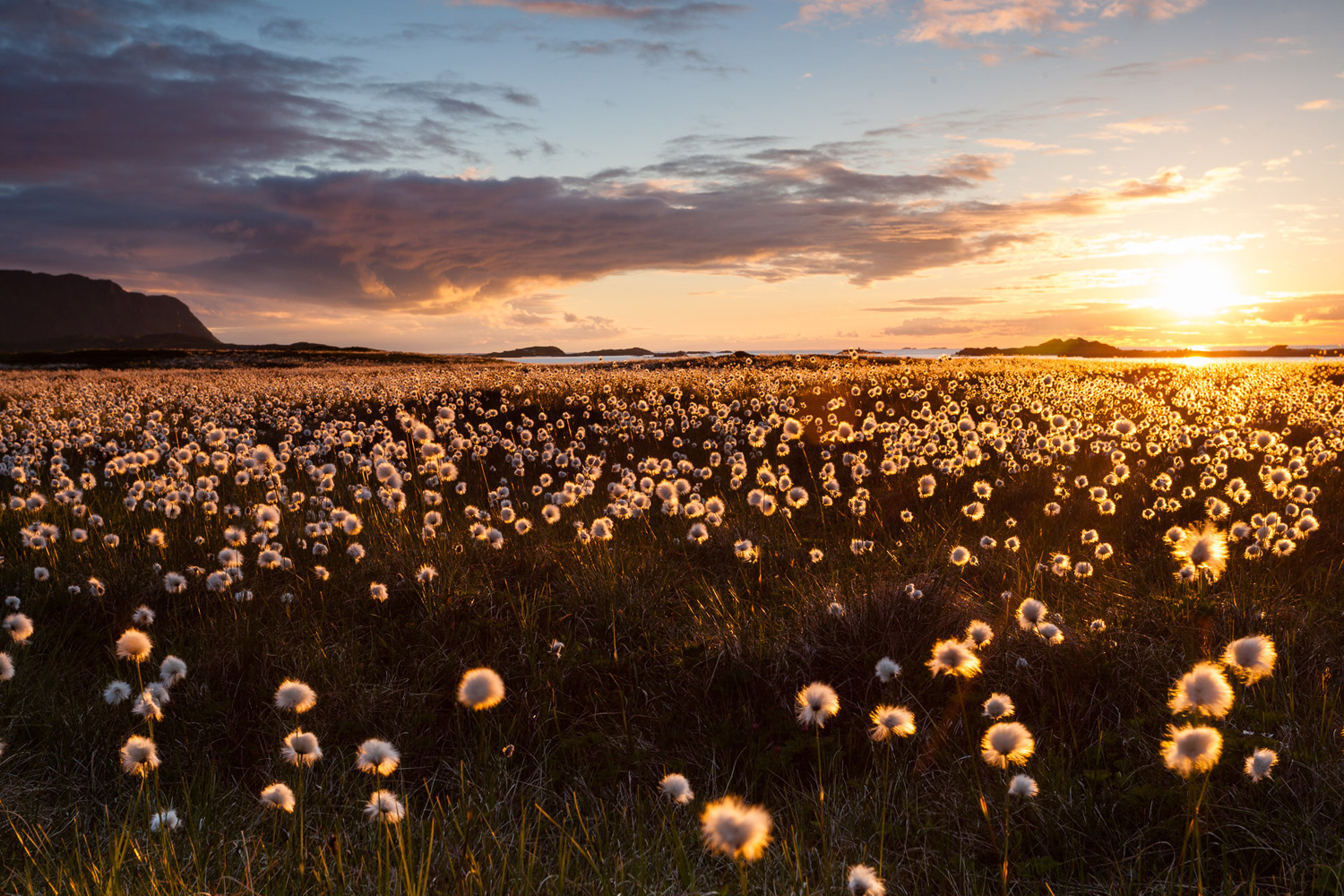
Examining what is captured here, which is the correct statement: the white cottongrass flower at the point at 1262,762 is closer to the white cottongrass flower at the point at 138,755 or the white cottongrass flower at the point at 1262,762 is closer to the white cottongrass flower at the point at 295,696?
the white cottongrass flower at the point at 295,696

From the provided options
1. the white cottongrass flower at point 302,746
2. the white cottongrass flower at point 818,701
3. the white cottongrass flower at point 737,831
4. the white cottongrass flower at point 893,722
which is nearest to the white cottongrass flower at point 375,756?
the white cottongrass flower at point 302,746

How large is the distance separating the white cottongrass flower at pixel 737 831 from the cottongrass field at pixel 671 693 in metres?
0.02

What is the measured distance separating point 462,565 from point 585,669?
1472 mm

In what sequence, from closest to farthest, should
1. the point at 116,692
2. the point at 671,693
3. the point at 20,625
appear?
the point at 116,692
the point at 20,625
the point at 671,693

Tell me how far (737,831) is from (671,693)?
2.09m

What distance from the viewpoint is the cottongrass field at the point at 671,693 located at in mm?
2406

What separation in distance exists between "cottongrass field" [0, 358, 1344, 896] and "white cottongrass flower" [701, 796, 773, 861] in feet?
0.05

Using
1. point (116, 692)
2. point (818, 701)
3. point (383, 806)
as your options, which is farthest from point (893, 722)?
point (116, 692)

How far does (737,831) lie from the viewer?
1622mm

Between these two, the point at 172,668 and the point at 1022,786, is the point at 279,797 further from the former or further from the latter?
the point at 1022,786

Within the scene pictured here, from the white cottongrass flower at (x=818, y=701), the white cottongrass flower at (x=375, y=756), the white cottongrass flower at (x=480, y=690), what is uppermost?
the white cottongrass flower at (x=480, y=690)

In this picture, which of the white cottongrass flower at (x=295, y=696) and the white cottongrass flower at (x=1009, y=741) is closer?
the white cottongrass flower at (x=1009, y=741)

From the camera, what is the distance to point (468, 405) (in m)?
13.9

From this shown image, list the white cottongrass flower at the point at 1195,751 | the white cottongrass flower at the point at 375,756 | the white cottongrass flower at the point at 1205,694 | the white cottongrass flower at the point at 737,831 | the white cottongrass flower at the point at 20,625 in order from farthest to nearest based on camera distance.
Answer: the white cottongrass flower at the point at 20,625
the white cottongrass flower at the point at 375,756
the white cottongrass flower at the point at 1205,694
the white cottongrass flower at the point at 1195,751
the white cottongrass flower at the point at 737,831
